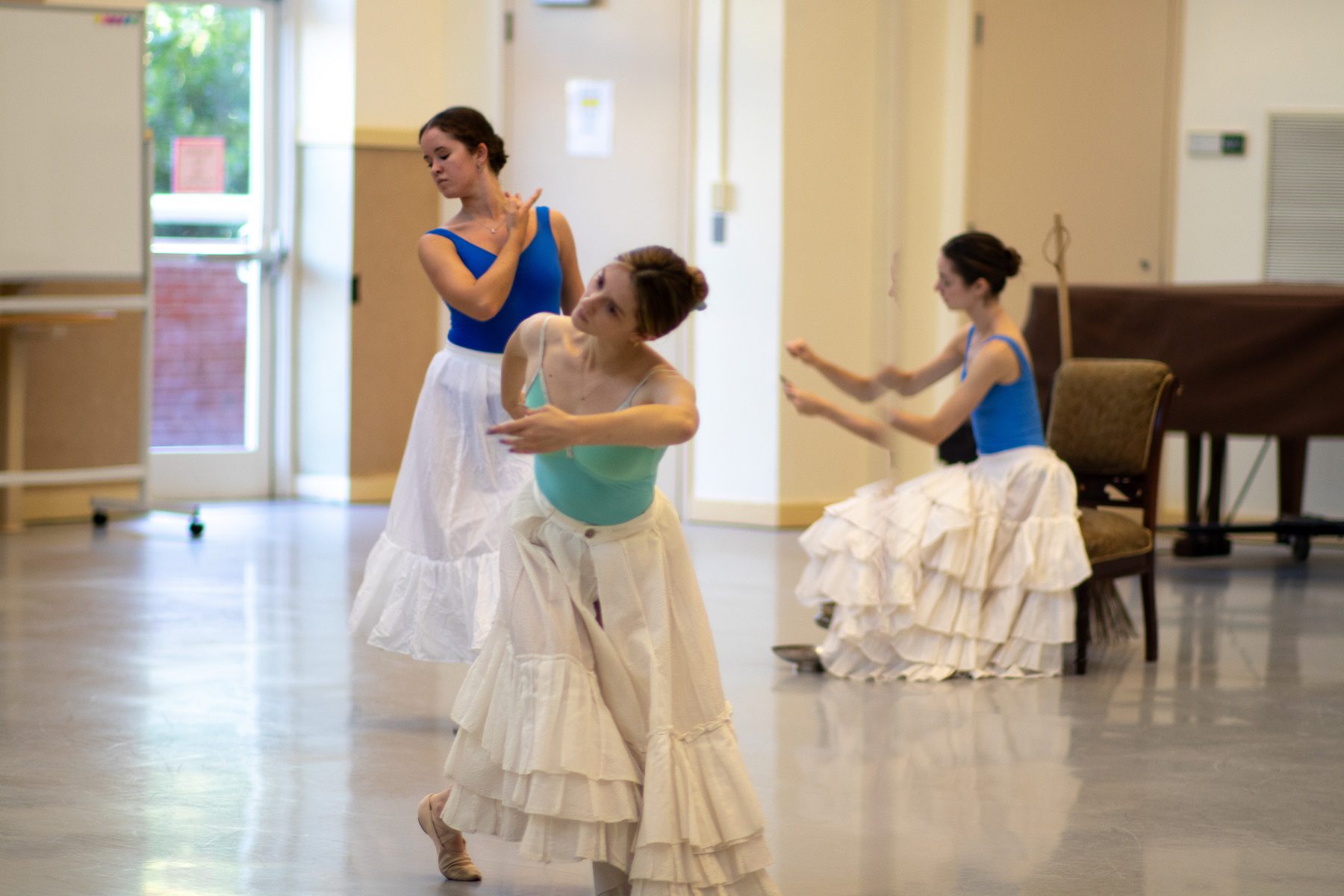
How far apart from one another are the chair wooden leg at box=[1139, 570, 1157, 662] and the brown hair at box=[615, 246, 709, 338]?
2756 millimetres

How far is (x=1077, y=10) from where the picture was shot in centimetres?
773

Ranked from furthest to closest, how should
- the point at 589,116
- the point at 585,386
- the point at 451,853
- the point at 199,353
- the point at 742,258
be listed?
1. the point at 199,353
2. the point at 589,116
3. the point at 742,258
4. the point at 451,853
5. the point at 585,386

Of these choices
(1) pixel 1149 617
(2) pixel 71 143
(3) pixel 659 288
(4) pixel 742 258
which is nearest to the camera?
(3) pixel 659 288

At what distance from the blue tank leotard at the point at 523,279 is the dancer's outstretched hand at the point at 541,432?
1333 mm

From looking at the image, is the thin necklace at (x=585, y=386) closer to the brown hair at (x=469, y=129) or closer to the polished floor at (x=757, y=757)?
the polished floor at (x=757, y=757)

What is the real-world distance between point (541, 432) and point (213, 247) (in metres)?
6.37

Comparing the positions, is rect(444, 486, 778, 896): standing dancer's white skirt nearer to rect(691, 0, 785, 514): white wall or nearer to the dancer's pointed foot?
the dancer's pointed foot

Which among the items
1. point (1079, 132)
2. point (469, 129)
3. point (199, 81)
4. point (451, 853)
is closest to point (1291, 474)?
point (1079, 132)

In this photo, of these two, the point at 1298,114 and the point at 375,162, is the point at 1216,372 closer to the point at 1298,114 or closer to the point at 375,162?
the point at 1298,114

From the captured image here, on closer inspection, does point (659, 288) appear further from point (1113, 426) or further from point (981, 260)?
point (1113, 426)

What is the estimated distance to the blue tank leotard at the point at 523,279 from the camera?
345cm

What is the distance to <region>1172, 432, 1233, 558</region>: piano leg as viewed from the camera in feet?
22.2

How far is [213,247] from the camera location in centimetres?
800

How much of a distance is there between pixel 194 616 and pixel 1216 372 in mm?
4059
